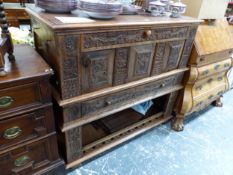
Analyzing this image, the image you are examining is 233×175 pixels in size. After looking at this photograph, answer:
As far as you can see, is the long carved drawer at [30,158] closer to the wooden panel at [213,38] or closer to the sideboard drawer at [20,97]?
the sideboard drawer at [20,97]

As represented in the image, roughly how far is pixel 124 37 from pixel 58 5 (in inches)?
15.8

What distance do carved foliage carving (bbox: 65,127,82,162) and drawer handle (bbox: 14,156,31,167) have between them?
0.24 m

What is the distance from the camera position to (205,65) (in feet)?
5.07

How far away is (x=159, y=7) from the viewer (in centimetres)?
122

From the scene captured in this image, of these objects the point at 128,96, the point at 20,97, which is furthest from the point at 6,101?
the point at 128,96

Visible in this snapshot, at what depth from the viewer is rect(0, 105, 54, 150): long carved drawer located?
0.85 metres

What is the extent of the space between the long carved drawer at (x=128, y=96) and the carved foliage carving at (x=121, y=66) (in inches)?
4.0

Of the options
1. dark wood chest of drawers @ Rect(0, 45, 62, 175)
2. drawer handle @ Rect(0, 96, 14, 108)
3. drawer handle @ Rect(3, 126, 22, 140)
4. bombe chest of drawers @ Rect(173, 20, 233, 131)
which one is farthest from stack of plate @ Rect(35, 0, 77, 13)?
bombe chest of drawers @ Rect(173, 20, 233, 131)

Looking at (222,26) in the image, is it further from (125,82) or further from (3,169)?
(3,169)

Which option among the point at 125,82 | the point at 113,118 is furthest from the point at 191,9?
the point at 113,118

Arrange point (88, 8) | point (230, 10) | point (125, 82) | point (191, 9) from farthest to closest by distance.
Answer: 1. point (230, 10)
2. point (191, 9)
3. point (125, 82)
4. point (88, 8)

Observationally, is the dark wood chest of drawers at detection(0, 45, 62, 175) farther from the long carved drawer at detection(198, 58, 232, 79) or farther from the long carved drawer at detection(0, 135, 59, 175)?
the long carved drawer at detection(198, 58, 232, 79)

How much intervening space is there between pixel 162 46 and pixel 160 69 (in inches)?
7.3

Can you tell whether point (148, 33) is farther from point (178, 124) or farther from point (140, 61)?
point (178, 124)
